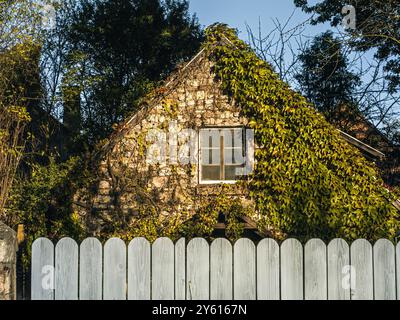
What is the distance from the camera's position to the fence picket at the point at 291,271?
15.7ft

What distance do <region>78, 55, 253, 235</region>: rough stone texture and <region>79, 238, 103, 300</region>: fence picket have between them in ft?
24.9

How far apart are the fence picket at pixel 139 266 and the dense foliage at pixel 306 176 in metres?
7.29

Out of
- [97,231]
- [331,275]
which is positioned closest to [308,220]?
[97,231]

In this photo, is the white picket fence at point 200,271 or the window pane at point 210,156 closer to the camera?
the white picket fence at point 200,271

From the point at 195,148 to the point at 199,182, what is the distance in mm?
784

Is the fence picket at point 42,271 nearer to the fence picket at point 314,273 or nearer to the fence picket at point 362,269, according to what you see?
the fence picket at point 314,273

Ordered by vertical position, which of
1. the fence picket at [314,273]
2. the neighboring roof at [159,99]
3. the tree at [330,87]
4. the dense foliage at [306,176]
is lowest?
the fence picket at [314,273]

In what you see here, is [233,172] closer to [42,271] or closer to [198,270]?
[198,270]

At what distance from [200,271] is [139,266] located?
54 cm

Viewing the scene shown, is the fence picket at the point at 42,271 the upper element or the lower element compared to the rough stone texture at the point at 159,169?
lower

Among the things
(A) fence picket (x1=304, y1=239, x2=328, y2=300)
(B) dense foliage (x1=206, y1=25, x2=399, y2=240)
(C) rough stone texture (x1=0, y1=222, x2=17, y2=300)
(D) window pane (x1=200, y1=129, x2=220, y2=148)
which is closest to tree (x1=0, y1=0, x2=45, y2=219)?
(D) window pane (x1=200, y1=129, x2=220, y2=148)

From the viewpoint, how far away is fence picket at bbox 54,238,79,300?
186 inches

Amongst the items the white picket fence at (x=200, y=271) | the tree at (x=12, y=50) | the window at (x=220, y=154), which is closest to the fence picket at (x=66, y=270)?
the white picket fence at (x=200, y=271)

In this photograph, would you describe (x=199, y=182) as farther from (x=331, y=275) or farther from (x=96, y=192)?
(x=331, y=275)
